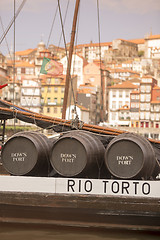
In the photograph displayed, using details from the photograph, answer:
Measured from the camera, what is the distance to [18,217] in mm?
8609

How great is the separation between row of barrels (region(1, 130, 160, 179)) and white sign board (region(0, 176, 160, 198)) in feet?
0.95

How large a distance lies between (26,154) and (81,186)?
1.19 m

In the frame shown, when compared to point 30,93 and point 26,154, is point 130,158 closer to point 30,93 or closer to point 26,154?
point 26,154

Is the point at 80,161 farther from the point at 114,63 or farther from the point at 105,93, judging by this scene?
the point at 114,63

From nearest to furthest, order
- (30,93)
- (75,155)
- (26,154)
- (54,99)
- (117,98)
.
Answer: (75,155)
(26,154)
(54,99)
(30,93)
(117,98)

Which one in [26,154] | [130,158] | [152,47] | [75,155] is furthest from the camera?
[152,47]

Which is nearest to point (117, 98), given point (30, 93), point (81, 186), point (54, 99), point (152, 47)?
point (54, 99)

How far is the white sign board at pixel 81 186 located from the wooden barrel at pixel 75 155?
0.32 m

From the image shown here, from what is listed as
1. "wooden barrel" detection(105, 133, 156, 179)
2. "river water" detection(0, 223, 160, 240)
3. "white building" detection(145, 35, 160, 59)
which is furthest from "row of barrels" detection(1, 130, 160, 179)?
"white building" detection(145, 35, 160, 59)

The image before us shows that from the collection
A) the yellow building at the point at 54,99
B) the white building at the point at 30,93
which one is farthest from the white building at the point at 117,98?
the white building at the point at 30,93

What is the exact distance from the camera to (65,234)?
838 centimetres

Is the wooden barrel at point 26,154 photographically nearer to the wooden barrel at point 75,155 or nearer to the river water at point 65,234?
the wooden barrel at point 75,155

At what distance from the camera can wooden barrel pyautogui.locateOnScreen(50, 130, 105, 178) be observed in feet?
27.7

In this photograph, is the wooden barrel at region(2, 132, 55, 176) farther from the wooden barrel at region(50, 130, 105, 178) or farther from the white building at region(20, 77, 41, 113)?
the white building at region(20, 77, 41, 113)
